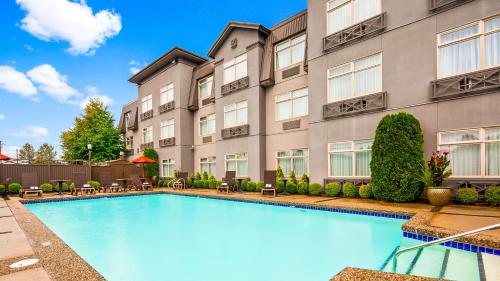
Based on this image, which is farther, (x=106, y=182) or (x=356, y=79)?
(x=106, y=182)

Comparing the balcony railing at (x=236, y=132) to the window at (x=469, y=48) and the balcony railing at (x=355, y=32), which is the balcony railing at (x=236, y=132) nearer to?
the balcony railing at (x=355, y=32)

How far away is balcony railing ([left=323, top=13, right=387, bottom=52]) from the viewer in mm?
9852

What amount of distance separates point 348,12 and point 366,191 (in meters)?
7.09

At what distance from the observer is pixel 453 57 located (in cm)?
828

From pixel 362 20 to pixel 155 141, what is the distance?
17.3 meters

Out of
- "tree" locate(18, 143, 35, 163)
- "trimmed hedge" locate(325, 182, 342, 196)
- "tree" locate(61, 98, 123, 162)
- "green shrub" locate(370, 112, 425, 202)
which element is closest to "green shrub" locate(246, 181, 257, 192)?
"trimmed hedge" locate(325, 182, 342, 196)

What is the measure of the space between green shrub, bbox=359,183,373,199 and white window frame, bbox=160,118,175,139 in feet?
46.8

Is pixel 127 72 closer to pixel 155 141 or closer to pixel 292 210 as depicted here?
pixel 155 141

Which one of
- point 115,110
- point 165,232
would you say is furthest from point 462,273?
point 115,110

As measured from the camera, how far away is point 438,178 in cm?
783

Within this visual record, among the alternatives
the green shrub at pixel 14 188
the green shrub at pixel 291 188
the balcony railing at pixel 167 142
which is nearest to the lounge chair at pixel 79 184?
the green shrub at pixel 14 188

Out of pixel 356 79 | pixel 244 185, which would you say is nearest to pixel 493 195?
pixel 356 79

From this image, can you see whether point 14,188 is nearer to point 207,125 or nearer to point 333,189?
point 207,125

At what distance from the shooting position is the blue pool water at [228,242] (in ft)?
14.2
